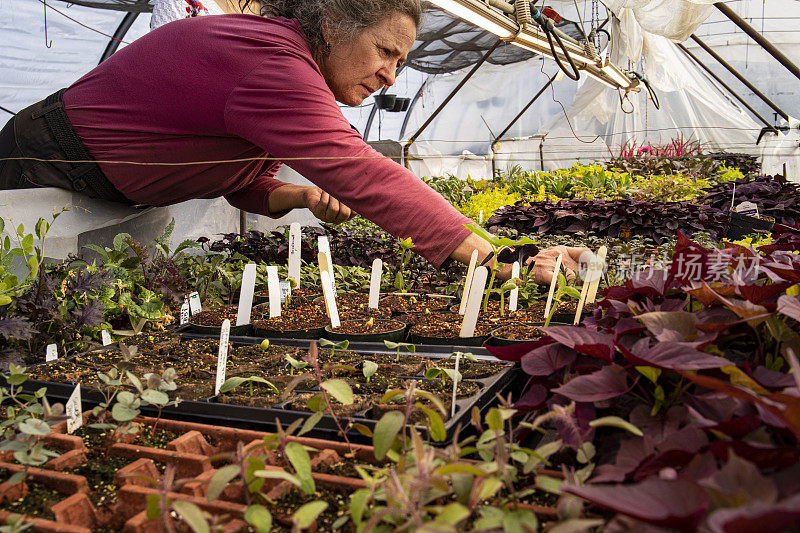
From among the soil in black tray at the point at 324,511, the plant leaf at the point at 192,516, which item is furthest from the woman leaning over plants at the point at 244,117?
the plant leaf at the point at 192,516

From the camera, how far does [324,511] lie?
756 millimetres

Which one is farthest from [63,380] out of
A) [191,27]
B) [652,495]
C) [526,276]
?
[526,276]

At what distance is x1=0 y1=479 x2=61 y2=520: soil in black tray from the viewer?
2.57 ft

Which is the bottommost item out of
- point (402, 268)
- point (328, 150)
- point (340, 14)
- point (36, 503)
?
point (36, 503)

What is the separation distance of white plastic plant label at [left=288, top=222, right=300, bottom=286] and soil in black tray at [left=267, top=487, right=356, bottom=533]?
4.43ft

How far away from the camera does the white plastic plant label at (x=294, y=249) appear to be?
6.82ft

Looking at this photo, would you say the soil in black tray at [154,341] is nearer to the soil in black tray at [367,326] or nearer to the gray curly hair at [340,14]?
the soil in black tray at [367,326]

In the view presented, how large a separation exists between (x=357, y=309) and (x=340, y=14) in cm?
94

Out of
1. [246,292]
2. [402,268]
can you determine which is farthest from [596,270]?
[402,268]

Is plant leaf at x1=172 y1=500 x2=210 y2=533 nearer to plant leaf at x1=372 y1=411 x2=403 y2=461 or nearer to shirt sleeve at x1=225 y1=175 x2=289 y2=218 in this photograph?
plant leaf at x1=372 y1=411 x2=403 y2=461

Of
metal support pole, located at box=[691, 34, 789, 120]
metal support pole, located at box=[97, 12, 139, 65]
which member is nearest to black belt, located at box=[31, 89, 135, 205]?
metal support pole, located at box=[97, 12, 139, 65]

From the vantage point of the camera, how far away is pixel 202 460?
84 cm

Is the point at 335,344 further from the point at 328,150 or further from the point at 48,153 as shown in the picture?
the point at 48,153

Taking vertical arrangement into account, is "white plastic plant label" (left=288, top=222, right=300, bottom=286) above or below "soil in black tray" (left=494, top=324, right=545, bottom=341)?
above
